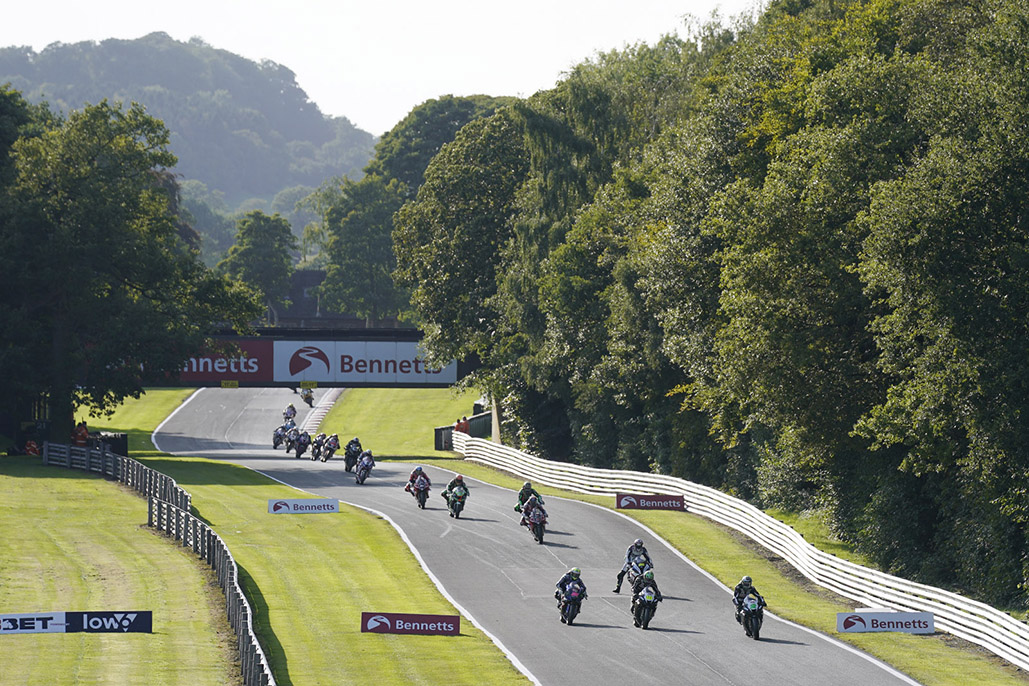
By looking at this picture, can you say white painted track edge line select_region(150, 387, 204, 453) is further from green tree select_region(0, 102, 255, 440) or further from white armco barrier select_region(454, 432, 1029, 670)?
white armco barrier select_region(454, 432, 1029, 670)

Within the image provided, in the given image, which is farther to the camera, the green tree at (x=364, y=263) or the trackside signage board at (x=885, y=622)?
the green tree at (x=364, y=263)

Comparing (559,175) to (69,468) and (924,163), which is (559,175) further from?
(924,163)

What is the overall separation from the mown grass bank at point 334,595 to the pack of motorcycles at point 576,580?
6.83 ft

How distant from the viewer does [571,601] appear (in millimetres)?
25219

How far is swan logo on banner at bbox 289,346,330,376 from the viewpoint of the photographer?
72.2 m

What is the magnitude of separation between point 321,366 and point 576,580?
4916cm

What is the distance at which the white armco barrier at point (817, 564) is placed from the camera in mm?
24738

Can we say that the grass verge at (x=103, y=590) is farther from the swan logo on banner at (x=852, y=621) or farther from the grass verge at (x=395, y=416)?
the grass verge at (x=395, y=416)

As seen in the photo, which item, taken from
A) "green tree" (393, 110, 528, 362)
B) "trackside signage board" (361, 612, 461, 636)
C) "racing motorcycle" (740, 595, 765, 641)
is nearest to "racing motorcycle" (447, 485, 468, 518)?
"trackside signage board" (361, 612, 461, 636)

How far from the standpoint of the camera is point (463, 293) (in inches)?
2657

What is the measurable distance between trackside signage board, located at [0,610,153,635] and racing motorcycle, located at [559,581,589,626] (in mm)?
8141

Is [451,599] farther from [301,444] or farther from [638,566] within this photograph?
[301,444]

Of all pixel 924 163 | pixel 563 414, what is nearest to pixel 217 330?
pixel 563 414

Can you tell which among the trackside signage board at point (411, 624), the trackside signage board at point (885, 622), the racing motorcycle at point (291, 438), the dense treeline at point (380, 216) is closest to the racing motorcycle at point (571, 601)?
the trackside signage board at point (411, 624)
